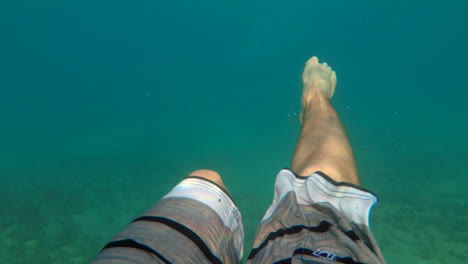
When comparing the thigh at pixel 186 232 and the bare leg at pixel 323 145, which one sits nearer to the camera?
the thigh at pixel 186 232

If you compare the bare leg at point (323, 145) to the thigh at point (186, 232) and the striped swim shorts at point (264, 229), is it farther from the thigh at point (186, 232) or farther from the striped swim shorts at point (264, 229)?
the thigh at point (186, 232)

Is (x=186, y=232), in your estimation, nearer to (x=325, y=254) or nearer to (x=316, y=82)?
(x=325, y=254)

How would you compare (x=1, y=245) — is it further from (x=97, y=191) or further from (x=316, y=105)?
(x=316, y=105)

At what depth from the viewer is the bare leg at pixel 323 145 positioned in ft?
7.07

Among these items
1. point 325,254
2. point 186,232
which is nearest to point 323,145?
point 325,254

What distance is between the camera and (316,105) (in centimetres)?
332

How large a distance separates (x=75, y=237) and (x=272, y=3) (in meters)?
109

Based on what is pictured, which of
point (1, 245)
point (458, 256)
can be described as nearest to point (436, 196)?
point (458, 256)

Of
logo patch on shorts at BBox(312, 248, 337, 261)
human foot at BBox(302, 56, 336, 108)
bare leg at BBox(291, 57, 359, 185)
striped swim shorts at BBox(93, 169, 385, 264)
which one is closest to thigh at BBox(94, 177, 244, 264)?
striped swim shorts at BBox(93, 169, 385, 264)

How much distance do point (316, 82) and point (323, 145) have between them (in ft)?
5.47

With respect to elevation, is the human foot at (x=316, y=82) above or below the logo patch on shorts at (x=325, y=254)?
above

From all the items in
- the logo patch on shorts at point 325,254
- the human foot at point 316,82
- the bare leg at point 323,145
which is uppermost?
the human foot at point 316,82

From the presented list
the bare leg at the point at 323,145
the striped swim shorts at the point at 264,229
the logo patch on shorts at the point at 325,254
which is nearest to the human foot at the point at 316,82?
the bare leg at the point at 323,145

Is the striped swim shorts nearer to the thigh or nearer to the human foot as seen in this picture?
the thigh
